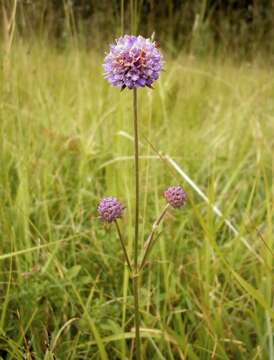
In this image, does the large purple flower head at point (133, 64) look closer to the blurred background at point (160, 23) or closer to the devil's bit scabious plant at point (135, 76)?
the devil's bit scabious plant at point (135, 76)

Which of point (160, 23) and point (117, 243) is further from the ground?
point (160, 23)

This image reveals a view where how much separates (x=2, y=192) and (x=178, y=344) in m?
0.64

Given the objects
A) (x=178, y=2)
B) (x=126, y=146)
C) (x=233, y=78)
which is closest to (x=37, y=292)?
(x=126, y=146)

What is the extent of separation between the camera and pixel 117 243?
1194 mm

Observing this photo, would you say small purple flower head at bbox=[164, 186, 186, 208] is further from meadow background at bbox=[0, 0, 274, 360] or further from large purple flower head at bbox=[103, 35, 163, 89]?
large purple flower head at bbox=[103, 35, 163, 89]

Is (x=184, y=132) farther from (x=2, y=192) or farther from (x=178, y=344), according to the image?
(x=178, y=344)

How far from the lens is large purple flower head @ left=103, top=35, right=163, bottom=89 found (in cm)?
71

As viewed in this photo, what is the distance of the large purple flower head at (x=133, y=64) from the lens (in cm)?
71

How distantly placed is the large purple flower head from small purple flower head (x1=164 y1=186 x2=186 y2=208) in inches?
7.0

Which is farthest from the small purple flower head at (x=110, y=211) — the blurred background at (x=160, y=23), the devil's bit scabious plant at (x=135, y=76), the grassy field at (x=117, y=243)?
the blurred background at (x=160, y=23)

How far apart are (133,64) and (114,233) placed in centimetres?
59

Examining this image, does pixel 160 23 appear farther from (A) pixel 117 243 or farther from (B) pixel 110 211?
(B) pixel 110 211

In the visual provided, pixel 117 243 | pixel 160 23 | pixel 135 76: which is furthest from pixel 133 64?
pixel 160 23

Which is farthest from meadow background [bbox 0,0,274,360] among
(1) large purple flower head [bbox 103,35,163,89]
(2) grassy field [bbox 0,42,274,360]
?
(1) large purple flower head [bbox 103,35,163,89]
